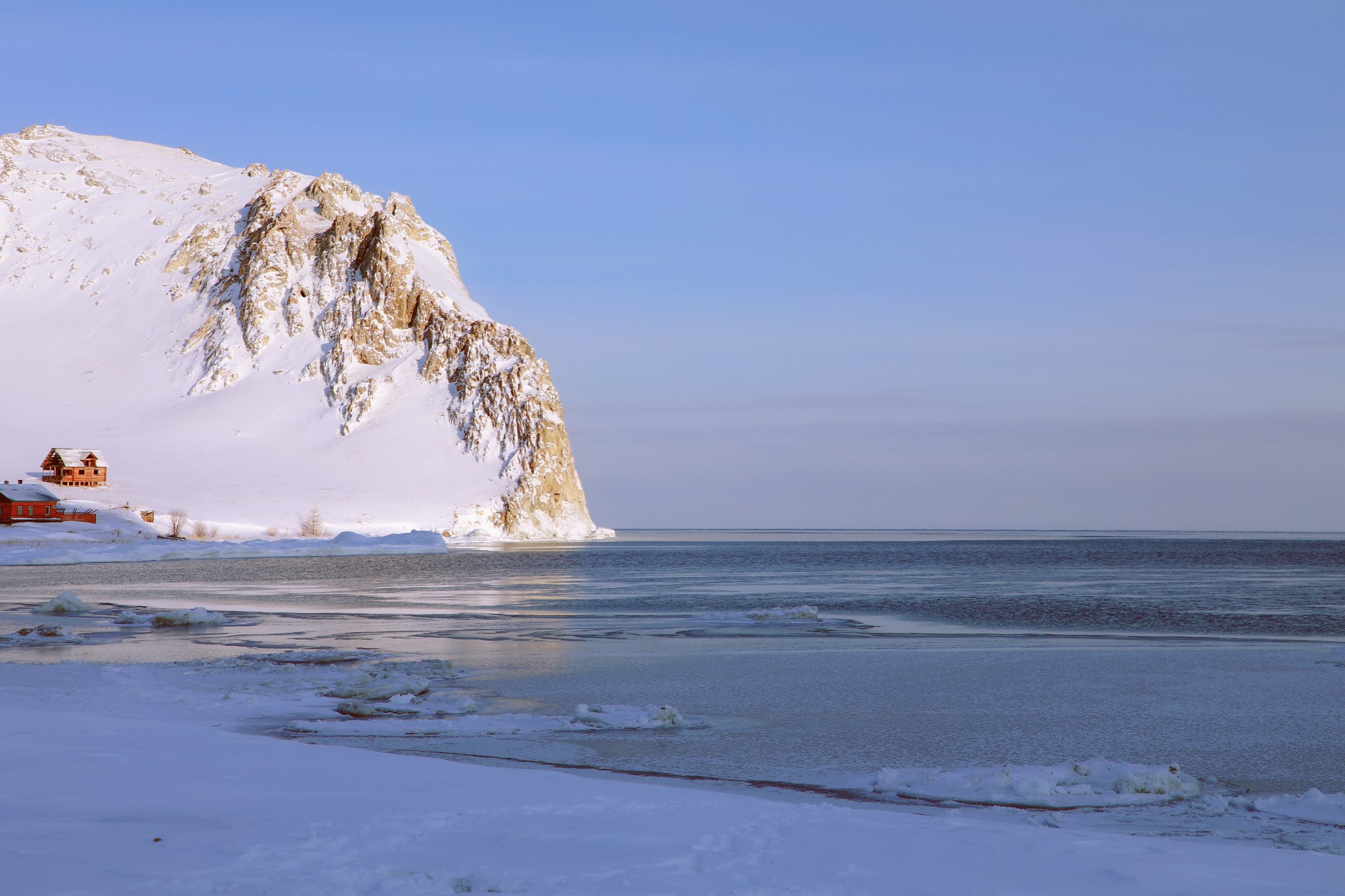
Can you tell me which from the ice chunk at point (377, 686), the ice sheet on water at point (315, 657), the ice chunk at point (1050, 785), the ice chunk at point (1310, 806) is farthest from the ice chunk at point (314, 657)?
the ice chunk at point (1310, 806)

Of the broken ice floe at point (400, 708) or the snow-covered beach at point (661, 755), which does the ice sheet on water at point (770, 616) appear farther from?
the broken ice floe at point (400, 708)

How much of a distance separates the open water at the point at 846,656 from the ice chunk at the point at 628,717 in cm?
55

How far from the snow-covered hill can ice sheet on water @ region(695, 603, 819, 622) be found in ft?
339

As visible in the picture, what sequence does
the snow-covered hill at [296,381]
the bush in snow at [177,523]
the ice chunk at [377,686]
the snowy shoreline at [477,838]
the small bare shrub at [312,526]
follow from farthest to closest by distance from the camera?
the snow-covered hill at [296,381] → the small bare shrub at [312,526] → the bush in snow at [177,523] → the ice chunk at [377,686] → the snowy shoreline at [477,838]

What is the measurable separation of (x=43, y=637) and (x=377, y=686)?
14849 mm

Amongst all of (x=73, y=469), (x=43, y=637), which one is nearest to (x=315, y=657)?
(x=43, y=637)

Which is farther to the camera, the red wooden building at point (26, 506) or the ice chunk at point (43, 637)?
the red wooden building at point (26, 506)

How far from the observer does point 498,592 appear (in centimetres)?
5422

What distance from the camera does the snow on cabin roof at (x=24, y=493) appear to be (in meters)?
104

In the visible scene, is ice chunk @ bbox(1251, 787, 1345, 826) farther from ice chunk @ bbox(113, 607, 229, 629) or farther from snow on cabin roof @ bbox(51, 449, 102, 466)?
snow on cabin roof @ bbox(51, 449, 102, 466)

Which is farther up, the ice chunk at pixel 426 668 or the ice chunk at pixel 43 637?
the ice chunk at pixel 426 668

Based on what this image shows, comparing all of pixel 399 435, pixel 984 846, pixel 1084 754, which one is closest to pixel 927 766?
pixel 1084 754

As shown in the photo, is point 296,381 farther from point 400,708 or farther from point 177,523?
point 400,708

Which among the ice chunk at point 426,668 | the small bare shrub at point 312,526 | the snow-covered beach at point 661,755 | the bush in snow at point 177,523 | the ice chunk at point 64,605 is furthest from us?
the small bare shrub at point 312,526
